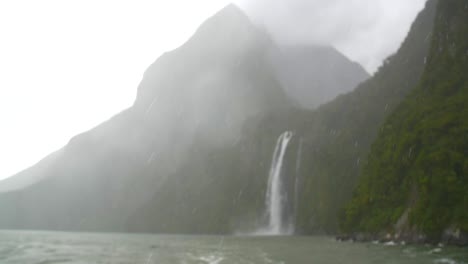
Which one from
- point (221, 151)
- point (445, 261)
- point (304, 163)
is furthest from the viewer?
point (221, 151)

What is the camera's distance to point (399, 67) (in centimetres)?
Answer: 9856

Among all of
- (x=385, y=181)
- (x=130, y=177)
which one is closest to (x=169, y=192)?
(x=130, y=177)

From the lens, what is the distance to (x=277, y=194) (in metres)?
104

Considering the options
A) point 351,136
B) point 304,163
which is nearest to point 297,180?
point 304,163

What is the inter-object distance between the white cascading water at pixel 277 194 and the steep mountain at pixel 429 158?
33.8 meters

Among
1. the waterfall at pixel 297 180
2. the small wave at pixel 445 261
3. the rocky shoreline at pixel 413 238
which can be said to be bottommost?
the rocky shoreline at pixel 413 238

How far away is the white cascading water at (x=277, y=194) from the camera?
320ft

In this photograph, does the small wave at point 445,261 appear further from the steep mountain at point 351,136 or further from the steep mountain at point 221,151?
the steep mountain at point 221,151

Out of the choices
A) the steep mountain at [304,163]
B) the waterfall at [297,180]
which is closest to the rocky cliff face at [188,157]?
the steep mountain at [304,163]

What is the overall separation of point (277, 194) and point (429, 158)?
5744cm

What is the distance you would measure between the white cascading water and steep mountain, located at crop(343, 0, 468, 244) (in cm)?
3382

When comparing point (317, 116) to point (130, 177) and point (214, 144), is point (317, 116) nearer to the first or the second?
point (214, 144)

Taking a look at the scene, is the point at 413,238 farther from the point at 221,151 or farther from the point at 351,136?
the point at 221,151

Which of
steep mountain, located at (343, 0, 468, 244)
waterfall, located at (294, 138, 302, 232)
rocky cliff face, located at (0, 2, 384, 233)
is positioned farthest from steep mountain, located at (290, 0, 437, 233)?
steep mountain, located at (343, 0, 468, 244)
